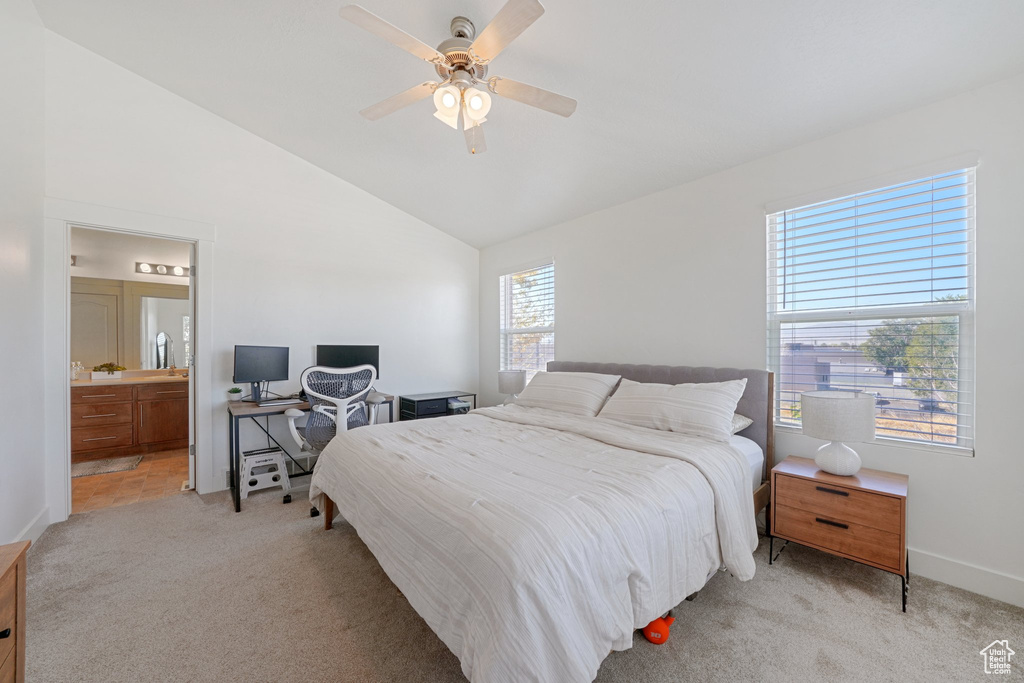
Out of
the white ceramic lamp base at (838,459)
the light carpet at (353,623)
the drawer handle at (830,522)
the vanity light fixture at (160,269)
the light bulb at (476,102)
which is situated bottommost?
the light carpet at (353,623)

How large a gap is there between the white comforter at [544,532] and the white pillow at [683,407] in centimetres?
17

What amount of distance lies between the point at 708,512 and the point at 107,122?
4.90 meters

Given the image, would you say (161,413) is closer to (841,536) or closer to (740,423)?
(740,423)

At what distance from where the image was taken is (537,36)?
215 cm

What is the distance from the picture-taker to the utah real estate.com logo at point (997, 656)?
5.10 feet

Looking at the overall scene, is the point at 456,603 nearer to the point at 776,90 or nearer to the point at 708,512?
the point at 708,512

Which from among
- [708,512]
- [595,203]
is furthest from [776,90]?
[708,512]

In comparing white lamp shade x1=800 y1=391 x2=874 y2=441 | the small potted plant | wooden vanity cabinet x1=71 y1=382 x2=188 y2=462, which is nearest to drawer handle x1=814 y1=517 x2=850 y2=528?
white lamp shade x1=800 y1=391 x2=874 y2=441

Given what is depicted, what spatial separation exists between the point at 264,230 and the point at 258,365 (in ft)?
4.24

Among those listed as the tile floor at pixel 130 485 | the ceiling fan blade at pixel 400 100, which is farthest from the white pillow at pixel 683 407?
the tile floor at pixel 130 485

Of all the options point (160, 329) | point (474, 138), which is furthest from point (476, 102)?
point (160, 329)

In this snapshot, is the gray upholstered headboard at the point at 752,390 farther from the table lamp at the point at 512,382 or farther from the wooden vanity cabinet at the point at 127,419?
the wooden vanity cabinet at the point at 127,419

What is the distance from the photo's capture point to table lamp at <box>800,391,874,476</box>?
2.08m

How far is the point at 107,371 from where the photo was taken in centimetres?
471
